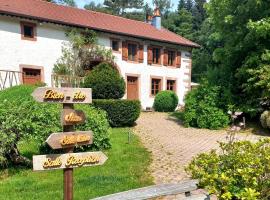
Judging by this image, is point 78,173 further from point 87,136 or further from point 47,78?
point 47,78

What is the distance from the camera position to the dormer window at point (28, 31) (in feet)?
69.0

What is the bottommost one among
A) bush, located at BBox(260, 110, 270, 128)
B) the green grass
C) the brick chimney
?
the green grass

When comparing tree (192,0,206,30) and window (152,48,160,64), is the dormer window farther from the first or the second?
tree (192,0,206,30)

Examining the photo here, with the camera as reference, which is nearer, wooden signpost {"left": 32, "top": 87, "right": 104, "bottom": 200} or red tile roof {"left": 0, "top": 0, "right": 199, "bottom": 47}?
wooden signpost {"left": 32, "top": 87, "right": 104, "bottom": 200}

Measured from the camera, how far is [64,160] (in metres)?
4.32

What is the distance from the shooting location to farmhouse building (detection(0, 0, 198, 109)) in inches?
811

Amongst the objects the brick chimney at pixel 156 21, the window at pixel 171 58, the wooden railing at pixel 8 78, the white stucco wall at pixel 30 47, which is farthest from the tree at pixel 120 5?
the wooden railing at pixel 8 78

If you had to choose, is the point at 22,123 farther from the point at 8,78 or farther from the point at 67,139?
the point at 8,78

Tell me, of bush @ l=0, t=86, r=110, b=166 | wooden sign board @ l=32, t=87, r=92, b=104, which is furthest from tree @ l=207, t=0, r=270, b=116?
wooden sign board @ l=32, t=87, r=92, b=104

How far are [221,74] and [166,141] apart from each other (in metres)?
7.66

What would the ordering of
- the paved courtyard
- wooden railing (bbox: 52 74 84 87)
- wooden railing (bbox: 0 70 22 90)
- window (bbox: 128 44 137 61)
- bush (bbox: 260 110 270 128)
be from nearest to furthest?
the paved courtyard
bush (bbox: 260 110 270 128)
wooden railing (bbox: 0 70 22 90)
wooden railing (bbox: 52 74 84 87)
window (bbox: 128 44 137 61)

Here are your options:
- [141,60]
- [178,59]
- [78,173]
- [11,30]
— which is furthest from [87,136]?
[178,59]

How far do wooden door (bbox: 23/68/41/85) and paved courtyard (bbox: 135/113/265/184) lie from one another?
25.5 ft

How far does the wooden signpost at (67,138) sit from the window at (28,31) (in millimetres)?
17948
